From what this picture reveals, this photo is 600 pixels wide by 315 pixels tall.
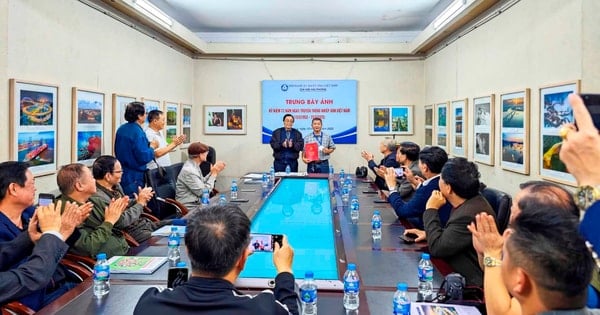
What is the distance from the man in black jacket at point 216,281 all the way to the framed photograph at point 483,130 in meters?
3.95

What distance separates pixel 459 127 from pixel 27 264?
5237 mm

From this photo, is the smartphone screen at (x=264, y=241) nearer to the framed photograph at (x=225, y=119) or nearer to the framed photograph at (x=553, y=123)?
the framed photograph at (x=553, y=123)

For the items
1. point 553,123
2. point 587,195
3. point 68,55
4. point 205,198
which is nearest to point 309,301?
point 587,195

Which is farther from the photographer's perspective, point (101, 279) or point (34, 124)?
point (34, 124)

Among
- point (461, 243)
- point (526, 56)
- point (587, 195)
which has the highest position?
point (526, 56)

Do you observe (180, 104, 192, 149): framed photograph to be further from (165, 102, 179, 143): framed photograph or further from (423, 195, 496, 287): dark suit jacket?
(423, 195, 496, 287): dark suit jacket

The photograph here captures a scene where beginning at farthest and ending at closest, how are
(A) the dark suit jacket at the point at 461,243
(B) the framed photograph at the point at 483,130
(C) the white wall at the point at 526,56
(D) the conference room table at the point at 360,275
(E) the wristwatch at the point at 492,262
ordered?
(B) the framed photograph at the point at 483,130, (C) the white wall at the point at 526,56, (A) the dark suit jacket at the point at 461,243, (D) the conference room table at the point at 360,275, (E) the wristwatch at the point at 492,262

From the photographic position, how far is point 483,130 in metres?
5.00

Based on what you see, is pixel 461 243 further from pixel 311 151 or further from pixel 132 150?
pixel 311 151

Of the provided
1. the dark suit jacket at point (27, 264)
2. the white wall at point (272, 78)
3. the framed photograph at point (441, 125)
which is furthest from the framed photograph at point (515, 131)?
the dark suit jacket at point (27, 264)

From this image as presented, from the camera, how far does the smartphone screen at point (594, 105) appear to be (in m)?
1.04

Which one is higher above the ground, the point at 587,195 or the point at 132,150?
the point at 132,150

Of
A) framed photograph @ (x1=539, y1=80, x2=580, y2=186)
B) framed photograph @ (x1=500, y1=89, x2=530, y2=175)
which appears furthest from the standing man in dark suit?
framed photograph @ (x1=539, y1=80, x2=580, y2=186)

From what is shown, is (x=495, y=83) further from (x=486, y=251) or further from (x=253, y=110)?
(x=253, y=110)
